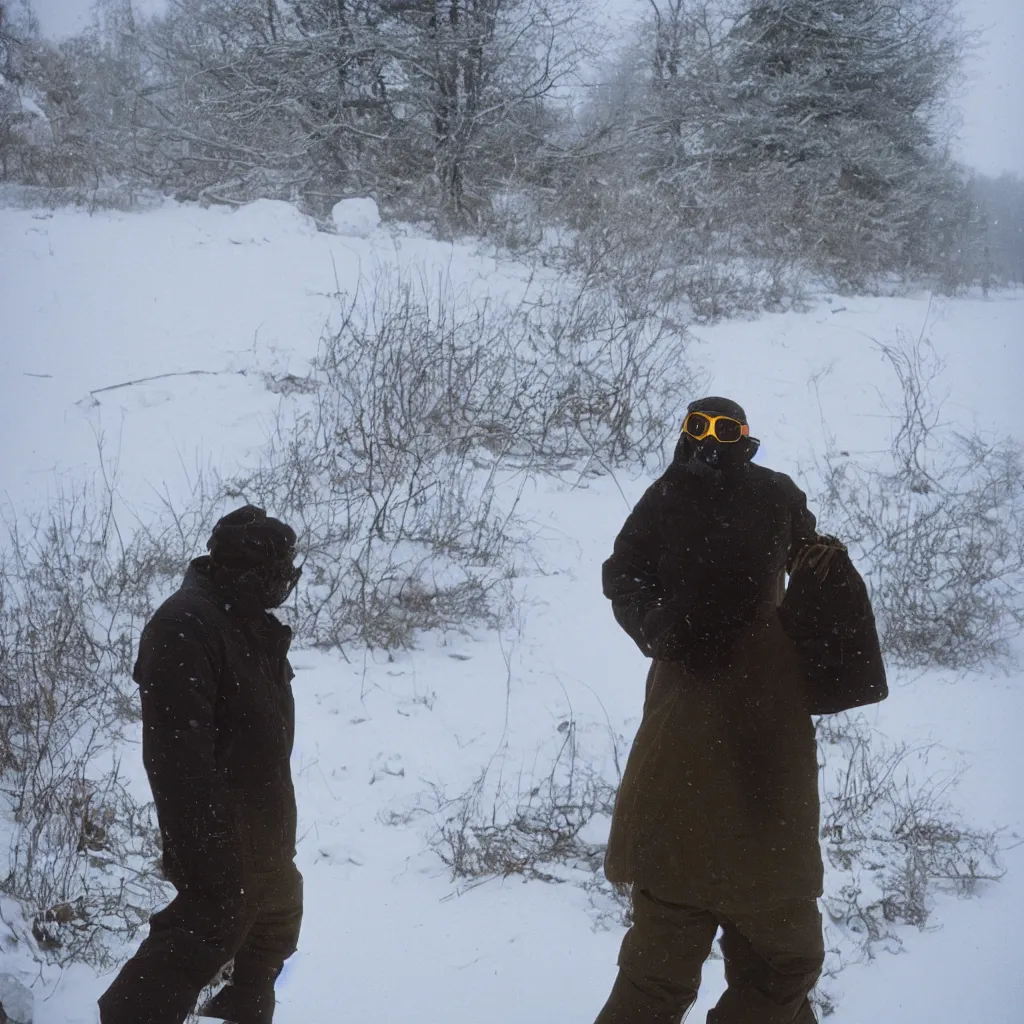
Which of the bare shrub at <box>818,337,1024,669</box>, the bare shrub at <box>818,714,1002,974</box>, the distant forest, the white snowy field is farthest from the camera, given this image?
the distant forest

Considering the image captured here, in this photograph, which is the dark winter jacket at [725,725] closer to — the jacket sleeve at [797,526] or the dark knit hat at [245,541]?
the jacket sleeve at [797,526]

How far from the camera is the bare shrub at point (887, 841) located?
125 inches

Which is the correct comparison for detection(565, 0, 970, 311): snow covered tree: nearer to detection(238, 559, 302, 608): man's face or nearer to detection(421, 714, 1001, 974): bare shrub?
detection(421, 714, 1001, 974): bare shrub

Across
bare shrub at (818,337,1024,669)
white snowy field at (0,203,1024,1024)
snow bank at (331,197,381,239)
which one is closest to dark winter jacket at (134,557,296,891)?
white snowy field at (0,203,1024,1024)

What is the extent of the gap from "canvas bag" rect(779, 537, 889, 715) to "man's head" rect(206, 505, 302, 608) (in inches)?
47.3

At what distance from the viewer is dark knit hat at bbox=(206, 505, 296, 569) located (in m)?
1.98

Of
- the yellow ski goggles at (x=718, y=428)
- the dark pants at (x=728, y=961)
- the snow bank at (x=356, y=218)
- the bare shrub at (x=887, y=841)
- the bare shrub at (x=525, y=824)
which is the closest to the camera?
the dark pants at (x=728, y=961)

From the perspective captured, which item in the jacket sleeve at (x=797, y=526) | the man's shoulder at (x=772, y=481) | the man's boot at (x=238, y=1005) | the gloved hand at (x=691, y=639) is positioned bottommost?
the man's boot at (x=238, y=1005)

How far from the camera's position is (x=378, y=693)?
4.55 m

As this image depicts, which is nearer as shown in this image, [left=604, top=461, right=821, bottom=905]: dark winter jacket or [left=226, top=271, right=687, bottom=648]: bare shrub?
[left=604, top=461, right=821, bottom=905]: dark winter jacket

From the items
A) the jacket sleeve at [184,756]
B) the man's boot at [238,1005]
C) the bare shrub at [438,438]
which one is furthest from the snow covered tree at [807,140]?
the man's boot at [238,1005]

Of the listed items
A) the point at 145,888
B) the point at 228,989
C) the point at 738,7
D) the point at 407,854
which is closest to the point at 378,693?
the point at 407,854

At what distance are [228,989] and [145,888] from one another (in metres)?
1.12

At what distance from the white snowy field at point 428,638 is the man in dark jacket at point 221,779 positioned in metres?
0.84
